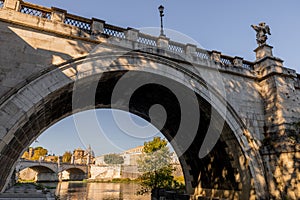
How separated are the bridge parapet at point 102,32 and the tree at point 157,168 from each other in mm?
8462

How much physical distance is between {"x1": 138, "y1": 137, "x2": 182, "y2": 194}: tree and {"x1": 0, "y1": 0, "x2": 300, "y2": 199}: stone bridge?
102 inches

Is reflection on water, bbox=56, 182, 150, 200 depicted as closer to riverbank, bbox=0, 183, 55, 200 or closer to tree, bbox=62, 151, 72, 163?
riverbank, bbox=0, 183, 55, 200

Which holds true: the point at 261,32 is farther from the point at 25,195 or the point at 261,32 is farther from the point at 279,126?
the point at 25,195

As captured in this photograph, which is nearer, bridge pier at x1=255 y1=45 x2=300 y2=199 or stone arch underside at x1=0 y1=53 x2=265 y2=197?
stone arch underside at x1=0 y1=53 x2=265 y2=197

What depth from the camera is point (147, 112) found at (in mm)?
12234

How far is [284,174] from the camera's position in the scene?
8.52m

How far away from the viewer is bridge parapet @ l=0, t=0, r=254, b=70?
289 inches

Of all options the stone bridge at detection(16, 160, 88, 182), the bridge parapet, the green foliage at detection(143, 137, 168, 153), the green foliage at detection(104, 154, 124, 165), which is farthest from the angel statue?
the green foliage at detection(104, 154, 124, 165)

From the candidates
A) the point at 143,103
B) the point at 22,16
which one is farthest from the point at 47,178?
the point at 22,16

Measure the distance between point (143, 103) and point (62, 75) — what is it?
5223mm

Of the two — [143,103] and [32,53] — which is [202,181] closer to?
[143,103]

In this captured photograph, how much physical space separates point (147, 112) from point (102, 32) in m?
5.54

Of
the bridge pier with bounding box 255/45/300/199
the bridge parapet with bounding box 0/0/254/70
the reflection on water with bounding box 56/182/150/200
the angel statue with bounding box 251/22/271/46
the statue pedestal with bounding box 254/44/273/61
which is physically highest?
the angel statue with bounding box 251/22/271/46

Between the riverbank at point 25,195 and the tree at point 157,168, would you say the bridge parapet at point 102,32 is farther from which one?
the tree at point 157,168
